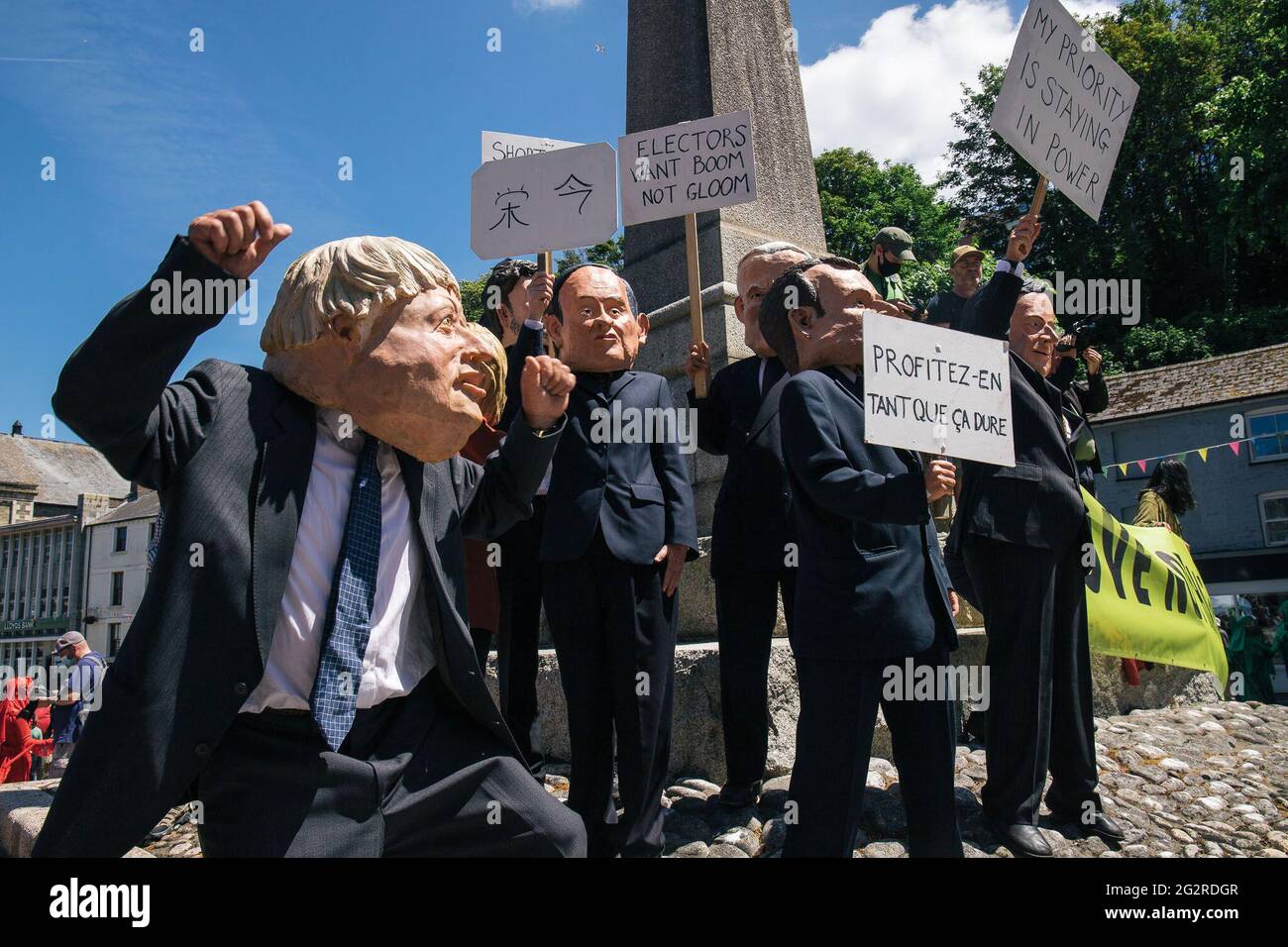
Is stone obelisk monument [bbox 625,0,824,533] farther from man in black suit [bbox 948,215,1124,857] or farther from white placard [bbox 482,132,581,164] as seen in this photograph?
man in black suit [bbox 948,215,1124,857]

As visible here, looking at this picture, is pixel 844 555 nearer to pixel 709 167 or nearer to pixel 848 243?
pixel 709 167

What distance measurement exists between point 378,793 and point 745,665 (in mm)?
2212

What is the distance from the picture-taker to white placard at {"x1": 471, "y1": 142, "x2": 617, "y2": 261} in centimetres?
469

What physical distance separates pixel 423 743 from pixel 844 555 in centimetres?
144

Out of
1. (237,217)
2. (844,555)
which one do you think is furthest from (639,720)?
(237,217)

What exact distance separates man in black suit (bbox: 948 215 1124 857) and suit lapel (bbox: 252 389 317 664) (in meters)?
2.74

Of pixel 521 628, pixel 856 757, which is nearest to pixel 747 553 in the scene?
pixel 521 628

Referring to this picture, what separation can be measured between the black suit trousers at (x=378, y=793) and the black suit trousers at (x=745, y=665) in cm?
188

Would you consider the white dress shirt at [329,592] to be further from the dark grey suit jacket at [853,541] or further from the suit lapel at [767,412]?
the suit lapel at [767,412]

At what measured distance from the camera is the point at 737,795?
→ 12.8 feet

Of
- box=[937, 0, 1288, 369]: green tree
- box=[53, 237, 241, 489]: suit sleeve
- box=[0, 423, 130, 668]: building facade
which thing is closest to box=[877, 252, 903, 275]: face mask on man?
box=[53, 237, 241, 489]: suit sleeve

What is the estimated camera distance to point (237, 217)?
1.91 metres

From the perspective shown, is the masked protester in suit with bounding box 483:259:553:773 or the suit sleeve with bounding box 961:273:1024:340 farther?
the masked protester in suit with bounding box 483:259:553:773

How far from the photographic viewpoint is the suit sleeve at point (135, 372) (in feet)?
5.83
